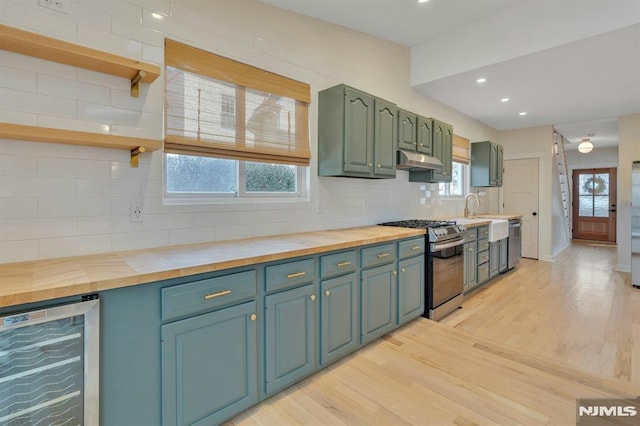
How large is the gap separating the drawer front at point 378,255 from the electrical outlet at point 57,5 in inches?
91.8

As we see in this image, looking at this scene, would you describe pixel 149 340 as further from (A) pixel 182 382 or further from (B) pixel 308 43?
(B) pixel 308 43

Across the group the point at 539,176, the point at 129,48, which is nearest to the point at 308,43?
the point at 129,48

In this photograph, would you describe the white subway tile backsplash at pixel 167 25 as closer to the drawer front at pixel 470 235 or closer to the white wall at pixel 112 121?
the white wall at pixel 112 121

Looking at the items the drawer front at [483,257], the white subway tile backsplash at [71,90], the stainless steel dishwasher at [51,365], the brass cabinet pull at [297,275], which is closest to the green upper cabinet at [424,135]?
the drawer front at [483,257]

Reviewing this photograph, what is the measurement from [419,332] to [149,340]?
2292mm

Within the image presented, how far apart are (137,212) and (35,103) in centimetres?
73

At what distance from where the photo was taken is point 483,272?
14.1 ft

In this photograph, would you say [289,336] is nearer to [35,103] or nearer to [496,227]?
[35,103]

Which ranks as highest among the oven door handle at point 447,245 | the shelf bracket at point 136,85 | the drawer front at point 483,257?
the shelf bracket at point 136,85

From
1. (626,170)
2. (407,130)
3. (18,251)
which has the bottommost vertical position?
(18,251)

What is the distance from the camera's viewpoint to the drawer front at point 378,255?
2514mm

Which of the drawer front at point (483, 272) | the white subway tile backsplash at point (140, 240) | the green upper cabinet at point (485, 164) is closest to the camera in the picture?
the white subway tile backsplash at point (140, 240)

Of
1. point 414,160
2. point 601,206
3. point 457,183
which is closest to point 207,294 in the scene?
point 414,160

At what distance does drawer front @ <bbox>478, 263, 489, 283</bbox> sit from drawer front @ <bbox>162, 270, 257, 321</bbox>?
3.47 metres
